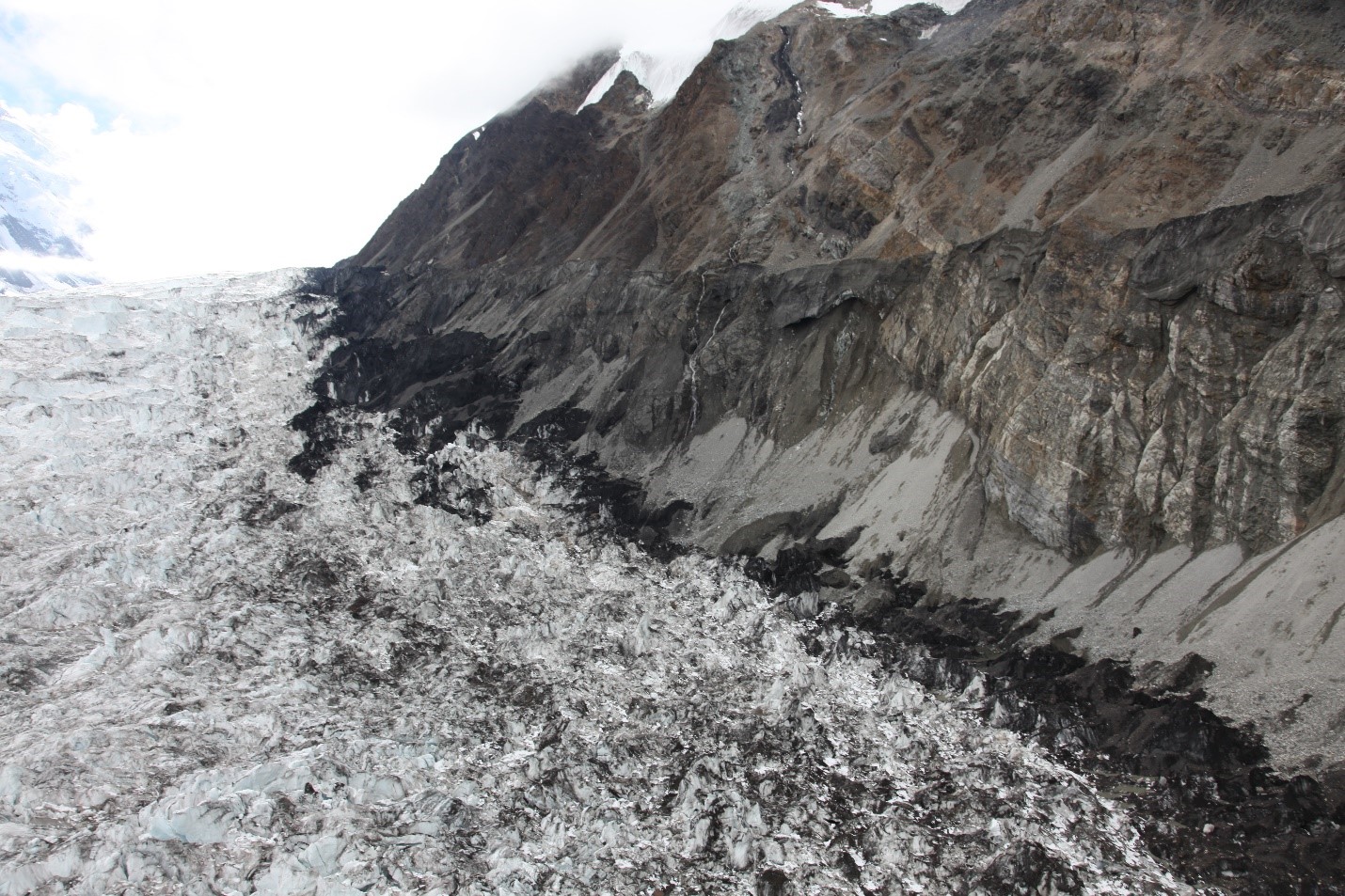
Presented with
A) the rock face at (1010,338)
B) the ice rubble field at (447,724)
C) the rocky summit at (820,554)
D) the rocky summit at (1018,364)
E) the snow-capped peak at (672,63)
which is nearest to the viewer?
the ice rubble field at (447,724)

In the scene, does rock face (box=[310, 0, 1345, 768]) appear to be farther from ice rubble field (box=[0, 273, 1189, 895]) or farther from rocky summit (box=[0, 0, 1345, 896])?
ice rubble field (box=[0, 273, 1189, 895])

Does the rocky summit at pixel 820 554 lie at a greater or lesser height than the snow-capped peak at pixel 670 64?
lesser

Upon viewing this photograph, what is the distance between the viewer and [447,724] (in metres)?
21.6

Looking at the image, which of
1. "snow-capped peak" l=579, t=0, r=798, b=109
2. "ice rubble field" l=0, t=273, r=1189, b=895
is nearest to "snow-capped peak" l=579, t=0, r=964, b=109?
"snow-capped peak" l=579, t=0, r=798, b=109

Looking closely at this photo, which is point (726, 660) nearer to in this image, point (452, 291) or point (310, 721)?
point (310, 721)

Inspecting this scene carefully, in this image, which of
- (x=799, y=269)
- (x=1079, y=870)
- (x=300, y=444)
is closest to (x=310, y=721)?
(x=1079, y=870)

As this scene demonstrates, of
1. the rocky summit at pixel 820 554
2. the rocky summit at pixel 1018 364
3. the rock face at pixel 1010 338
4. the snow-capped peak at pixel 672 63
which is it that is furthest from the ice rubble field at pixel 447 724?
the snow-capped peak at pixel 672 63

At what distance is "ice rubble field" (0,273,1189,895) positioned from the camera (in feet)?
54.0

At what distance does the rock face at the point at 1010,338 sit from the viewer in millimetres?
22094

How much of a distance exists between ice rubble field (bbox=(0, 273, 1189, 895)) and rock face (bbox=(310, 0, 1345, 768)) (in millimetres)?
6181

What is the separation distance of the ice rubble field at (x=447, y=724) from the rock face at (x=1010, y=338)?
6181mm

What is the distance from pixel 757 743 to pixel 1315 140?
90.5ft

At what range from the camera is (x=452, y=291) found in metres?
77.1

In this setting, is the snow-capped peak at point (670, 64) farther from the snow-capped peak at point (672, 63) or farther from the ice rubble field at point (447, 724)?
the ice rubble field at point (447, 724)
